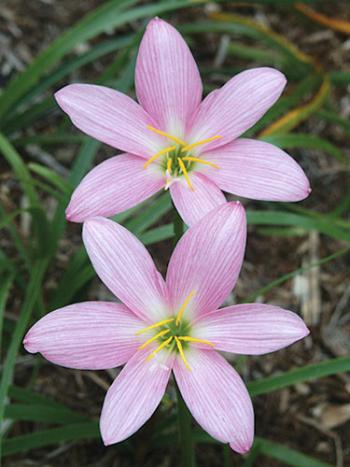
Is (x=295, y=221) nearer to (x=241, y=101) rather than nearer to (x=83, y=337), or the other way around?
(x=241, y=101)

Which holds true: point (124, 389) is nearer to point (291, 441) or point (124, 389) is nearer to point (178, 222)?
point (178, 222)

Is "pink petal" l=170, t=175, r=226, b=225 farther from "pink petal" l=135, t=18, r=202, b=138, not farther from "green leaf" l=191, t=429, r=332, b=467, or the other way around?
"green leaf" l=191, t=429, r=332, b=467

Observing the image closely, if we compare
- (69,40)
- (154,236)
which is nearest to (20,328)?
(154,236)

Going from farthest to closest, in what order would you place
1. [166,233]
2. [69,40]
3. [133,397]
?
[69,40] < [166,233] < [133,397]

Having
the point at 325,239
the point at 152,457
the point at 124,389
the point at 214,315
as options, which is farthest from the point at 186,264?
the point at 325,239

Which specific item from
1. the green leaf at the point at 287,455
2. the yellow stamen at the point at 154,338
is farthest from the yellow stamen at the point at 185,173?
the green leaf at the point at 287,455

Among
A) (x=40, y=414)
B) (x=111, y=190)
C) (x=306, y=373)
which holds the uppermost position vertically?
(x=111, y=190)

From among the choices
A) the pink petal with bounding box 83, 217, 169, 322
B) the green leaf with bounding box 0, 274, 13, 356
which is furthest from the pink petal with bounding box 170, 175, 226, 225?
the green leaf with bounding box 0, 274, 13, 356
